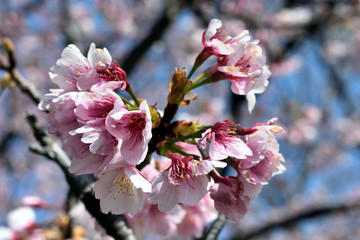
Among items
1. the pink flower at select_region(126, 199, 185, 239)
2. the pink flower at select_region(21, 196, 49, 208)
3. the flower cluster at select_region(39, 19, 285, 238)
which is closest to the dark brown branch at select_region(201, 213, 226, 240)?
the pink flower at select_region(126, 199, 185, 239)

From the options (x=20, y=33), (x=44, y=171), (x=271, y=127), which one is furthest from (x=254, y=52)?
(x=44, y=171)

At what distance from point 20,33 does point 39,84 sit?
2004 millimetres

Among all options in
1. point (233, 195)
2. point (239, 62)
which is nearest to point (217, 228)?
point (233, 195)

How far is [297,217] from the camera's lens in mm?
3590

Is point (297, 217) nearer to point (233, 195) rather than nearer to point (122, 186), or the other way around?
point (233, 195)

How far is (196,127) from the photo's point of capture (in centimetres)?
107

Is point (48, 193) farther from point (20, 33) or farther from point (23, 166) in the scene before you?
point (20, 33)

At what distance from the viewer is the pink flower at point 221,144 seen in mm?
890

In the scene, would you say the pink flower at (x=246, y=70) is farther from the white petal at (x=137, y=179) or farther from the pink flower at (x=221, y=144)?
the white petal at (x=137, y=179)

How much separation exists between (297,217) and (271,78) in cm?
222

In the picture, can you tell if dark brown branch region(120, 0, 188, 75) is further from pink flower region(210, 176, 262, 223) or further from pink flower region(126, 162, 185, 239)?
pink flower region(210, 176, 262, 223)

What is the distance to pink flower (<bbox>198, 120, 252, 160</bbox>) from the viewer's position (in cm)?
89

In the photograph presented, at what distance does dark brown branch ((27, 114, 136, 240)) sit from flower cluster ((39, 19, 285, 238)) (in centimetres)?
16

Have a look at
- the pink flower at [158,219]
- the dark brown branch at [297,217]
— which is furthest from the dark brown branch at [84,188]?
the dark brown branch at [297,217]
